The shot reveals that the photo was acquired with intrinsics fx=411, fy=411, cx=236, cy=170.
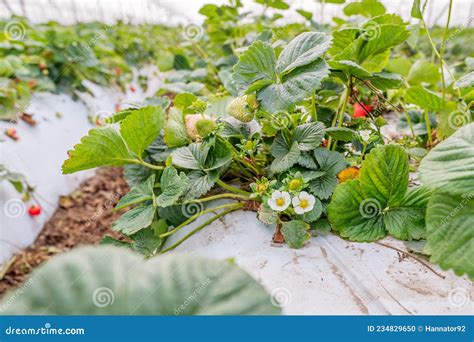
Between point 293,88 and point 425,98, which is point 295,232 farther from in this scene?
point 425,98

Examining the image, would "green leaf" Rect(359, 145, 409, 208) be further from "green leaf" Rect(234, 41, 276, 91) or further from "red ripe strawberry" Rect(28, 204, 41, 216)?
"red ripe strawberry" Rect(28, 204, 41, 216)

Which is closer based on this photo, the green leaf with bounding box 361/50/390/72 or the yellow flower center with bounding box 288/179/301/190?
the yellow flower center with bounding box 288/179/301/190

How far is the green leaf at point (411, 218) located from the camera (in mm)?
666

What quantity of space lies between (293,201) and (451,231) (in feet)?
0.80

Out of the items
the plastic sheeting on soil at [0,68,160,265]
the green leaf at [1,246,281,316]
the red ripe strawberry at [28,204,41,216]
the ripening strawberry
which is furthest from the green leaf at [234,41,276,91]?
A: the ripening strawberry

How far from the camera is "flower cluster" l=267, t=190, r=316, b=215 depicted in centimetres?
71

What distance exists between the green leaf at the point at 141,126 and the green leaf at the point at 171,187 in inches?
3.5

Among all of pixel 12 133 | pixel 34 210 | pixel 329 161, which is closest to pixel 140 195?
pixel 329 161

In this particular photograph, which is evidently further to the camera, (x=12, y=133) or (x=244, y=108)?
(x=12, y=133)

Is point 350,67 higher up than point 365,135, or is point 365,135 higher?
point 350,67

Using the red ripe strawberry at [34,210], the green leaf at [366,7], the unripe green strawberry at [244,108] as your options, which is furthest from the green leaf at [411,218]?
the red ripe strawberry at [34,210]

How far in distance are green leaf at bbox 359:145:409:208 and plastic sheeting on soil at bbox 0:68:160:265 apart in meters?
0.85

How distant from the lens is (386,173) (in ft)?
2.20

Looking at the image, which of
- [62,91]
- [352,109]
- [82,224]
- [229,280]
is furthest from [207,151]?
[62,91]
